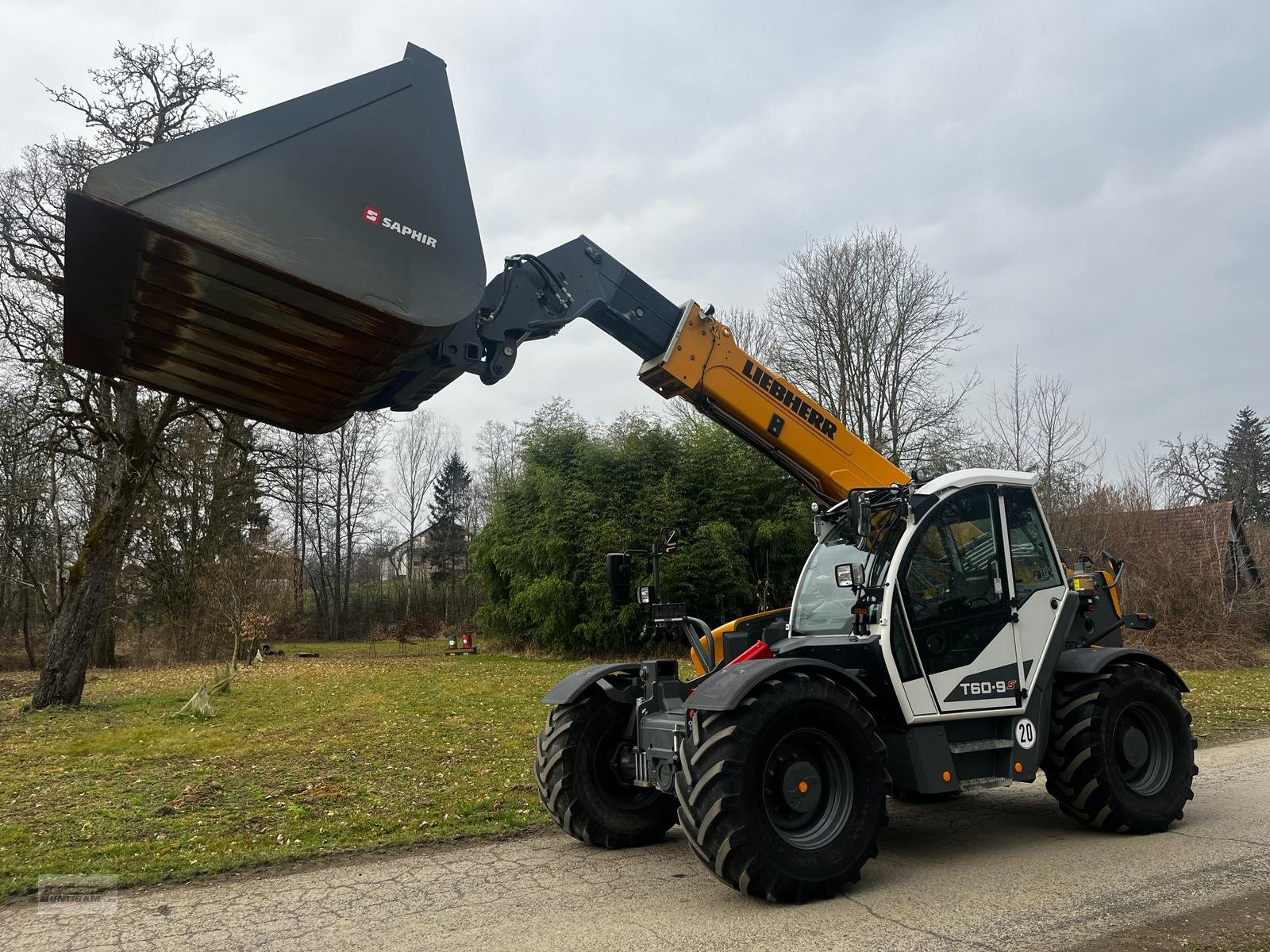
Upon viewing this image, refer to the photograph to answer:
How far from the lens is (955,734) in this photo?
5453mm

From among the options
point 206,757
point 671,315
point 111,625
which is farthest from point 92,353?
point 111,625

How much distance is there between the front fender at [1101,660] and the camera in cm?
588

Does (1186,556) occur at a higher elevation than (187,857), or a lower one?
higher

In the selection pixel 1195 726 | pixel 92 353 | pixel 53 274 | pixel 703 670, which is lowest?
pixel 1195 726

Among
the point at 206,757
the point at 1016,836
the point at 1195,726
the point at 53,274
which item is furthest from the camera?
the point at 53,274

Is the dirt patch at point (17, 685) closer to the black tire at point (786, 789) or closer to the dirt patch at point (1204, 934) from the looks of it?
the black tire at point (786, 789)

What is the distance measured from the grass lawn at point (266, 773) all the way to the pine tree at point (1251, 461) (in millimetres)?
41388

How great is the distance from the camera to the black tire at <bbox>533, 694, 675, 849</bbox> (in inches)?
221

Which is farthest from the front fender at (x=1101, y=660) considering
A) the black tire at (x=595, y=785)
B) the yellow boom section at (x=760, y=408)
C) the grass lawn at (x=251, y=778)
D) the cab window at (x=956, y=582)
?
the grass lawn at (x=251, y=778)

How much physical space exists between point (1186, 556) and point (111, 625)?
27.7 meters

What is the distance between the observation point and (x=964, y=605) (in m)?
5.64

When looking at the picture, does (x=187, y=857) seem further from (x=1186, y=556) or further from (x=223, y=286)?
(x=1186, y=556)

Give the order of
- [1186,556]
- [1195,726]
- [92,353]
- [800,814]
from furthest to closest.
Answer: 1. [1186,556]
2. [1195,726]
3. [800,814]
4. [92,353]

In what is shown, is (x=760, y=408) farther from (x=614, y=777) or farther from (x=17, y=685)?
(x=17, y=685)
